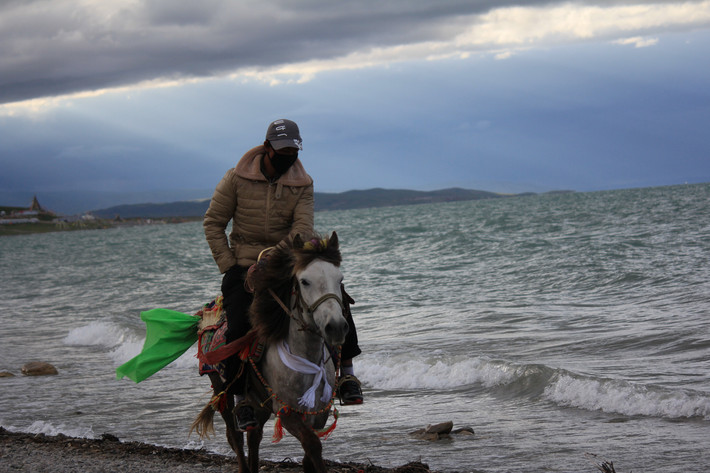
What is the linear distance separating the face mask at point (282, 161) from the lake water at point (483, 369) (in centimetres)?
325

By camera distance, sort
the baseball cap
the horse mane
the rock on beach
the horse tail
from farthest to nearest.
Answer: the rock on beach < the horse tail < the baseball cap < the horse mane

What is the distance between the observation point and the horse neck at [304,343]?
5.25 m

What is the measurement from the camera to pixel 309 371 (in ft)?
17.6

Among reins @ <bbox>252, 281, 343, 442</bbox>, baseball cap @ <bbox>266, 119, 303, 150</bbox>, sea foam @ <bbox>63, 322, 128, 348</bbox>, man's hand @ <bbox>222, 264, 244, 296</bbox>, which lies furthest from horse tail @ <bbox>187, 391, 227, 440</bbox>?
sea foam @ <bbox>63, 322, 128, 348</bbox>

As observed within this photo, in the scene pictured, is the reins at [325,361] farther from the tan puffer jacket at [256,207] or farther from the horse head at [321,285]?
the tan puffer jacket at [256,207]

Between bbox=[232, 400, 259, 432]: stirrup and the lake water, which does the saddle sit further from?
the lake water

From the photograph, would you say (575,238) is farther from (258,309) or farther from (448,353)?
(258,309)

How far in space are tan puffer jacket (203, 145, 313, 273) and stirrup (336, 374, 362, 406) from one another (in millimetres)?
1245

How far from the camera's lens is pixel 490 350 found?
1318 cm

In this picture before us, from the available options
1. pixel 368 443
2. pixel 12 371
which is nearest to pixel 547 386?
pixel 368 443

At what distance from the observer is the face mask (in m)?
5.99

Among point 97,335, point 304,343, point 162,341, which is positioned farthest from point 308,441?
point 97,335

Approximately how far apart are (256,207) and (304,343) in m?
1.36

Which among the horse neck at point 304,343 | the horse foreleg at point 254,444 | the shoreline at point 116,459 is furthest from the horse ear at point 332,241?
the shoreline at point 116,459
